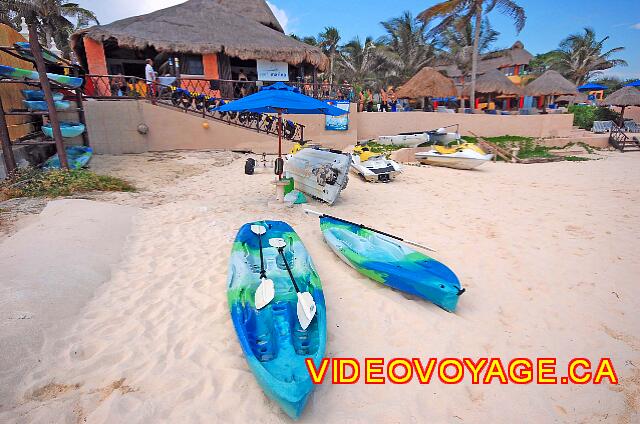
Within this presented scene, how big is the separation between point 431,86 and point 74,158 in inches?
702

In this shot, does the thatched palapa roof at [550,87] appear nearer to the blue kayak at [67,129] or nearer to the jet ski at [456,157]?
the jet ski at [456,157]

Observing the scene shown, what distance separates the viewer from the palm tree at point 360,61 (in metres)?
26.0

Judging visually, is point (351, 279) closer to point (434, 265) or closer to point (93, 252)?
point (434, 265)

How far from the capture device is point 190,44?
514 inches

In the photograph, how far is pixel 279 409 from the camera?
2230 millimetres

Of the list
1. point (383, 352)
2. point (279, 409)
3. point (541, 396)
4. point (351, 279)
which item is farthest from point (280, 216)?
point (541, 396)

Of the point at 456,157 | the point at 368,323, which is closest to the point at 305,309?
the point at 368,323

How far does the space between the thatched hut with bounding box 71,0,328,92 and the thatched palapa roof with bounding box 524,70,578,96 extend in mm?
14631

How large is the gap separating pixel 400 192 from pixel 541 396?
5.79m

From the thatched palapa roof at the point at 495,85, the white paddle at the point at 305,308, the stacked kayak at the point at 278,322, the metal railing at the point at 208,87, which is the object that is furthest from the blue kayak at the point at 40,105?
the thatched palapa roof at the point at 495,85

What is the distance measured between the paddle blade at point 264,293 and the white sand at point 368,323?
14.4 inches

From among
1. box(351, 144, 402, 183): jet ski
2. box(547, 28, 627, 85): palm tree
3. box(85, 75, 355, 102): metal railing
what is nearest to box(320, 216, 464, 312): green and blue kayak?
box(351, 144, 402, 183): jet ski

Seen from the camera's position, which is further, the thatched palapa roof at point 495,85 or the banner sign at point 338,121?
the thatched palapa roof at point 495,85

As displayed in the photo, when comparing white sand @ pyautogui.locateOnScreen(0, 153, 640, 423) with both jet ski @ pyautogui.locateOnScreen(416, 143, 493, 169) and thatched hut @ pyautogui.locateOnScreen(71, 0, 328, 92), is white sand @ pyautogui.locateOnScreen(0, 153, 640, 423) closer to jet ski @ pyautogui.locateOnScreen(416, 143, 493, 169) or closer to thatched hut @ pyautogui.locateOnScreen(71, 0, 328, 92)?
jet ski @ pyautogui.locateOnScreen(416, 143, 493, 169)
